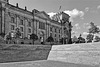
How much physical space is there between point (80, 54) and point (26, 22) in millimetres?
33107

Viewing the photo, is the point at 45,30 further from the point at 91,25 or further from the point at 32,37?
the point at 91,25

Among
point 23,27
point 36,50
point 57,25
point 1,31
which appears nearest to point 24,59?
point 36,50

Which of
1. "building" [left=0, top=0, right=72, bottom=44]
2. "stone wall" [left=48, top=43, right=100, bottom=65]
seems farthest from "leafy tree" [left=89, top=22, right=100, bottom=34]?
"stone wall" [left=48, top=43, right=100, bottom=65]

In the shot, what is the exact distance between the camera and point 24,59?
1484cm

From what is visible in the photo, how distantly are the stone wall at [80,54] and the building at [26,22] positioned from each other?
80.4 ft

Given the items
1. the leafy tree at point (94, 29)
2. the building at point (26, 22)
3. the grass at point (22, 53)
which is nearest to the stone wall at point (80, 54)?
the grass at point (22, 53)

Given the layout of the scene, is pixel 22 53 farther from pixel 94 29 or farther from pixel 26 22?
pixel 94 29

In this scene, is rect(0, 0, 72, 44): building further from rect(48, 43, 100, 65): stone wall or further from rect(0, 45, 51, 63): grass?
rect(48, 43, 100, 65): stone wall

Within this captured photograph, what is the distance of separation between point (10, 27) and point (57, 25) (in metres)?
32.5

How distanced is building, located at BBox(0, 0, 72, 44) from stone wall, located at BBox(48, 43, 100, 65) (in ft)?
80.4

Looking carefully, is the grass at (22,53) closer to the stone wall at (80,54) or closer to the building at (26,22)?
the stone wall at (80,54)

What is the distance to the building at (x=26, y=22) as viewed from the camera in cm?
3428

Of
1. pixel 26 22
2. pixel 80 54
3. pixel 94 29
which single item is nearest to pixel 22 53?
pixel 80 54

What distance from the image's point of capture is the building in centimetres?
3428
